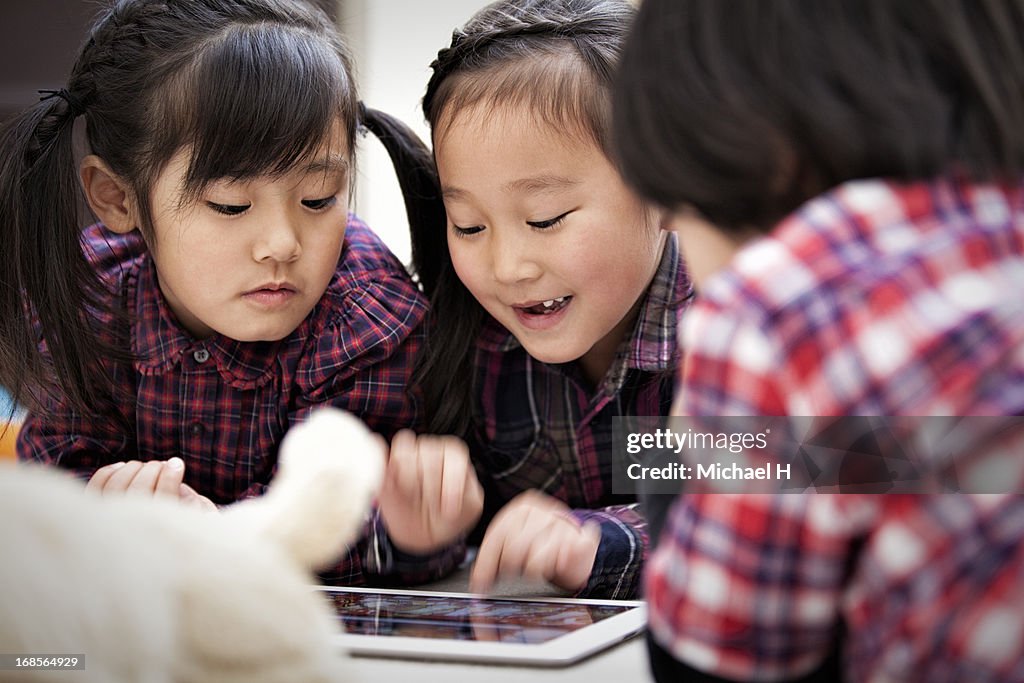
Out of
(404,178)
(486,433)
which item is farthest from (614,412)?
(404,178)

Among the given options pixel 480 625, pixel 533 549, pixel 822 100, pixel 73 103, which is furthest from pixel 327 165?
pixel 822 100

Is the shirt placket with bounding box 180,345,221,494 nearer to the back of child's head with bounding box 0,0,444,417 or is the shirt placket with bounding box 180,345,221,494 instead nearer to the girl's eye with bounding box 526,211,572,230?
the back of child's head with bounding box 0,0,444,417

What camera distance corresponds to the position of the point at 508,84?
0.93 meters

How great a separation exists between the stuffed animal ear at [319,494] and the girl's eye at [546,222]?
0.48 m

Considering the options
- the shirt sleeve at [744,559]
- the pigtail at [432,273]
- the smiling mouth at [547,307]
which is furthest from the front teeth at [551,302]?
the shirt sleeve at [744,559]

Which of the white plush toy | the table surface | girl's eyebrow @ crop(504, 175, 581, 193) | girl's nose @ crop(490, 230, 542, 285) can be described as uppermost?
girl's eyebrow @ crop(504, 175, 581, 193)

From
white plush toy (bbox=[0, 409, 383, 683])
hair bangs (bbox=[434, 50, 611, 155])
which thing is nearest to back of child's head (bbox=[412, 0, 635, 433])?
hair bangs (bbox=[434, 50, 611, 155])

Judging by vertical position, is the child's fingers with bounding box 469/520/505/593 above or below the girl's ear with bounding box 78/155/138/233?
below

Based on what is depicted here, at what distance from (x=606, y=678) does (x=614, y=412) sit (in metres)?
0.55

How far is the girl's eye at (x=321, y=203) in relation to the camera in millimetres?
958

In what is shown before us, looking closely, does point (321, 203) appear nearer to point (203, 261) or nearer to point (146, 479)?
point (203, 261)

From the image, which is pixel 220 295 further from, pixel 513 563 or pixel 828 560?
pixel 828 560

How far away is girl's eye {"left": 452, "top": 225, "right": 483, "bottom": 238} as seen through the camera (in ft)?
3.05

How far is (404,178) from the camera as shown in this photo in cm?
109
